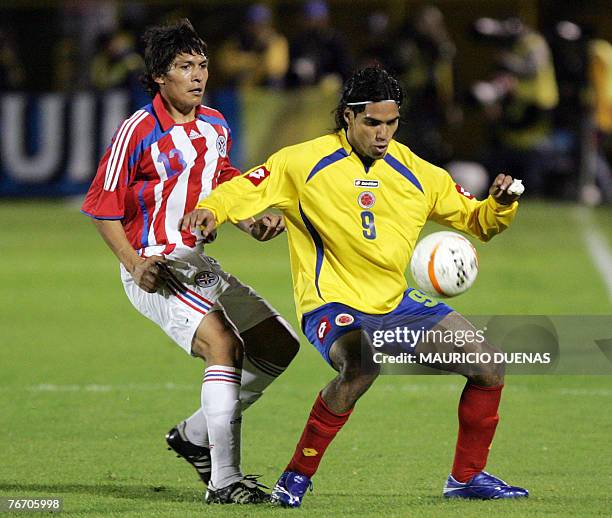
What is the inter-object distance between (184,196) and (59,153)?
13506mm

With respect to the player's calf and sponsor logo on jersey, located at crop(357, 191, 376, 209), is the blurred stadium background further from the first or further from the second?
sponsor logo on jersey, located at crop(357, 191, 376, 209)

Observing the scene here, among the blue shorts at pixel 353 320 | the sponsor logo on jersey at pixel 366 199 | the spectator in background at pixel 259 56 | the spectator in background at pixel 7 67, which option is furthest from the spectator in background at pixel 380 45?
the blue shorts at pixel 353 320

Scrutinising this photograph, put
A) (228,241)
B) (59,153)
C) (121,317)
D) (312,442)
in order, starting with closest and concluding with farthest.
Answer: (312,442), (121,317), (228,241), (59,153)

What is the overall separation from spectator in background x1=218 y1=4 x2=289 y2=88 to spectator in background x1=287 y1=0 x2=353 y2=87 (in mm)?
418

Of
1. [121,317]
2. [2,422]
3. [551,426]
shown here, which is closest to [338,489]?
[551,426]

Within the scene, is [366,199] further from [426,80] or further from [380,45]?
[380,45]

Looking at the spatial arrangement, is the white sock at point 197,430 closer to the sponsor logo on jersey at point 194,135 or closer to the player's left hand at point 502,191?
the sponsor logo on jersey at point 194,135

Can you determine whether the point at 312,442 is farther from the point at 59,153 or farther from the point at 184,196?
the point at 59,153

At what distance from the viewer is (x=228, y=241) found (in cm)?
1628

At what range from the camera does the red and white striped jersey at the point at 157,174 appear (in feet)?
Answer: 20.4

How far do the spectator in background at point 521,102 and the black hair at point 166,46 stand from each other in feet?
42.8

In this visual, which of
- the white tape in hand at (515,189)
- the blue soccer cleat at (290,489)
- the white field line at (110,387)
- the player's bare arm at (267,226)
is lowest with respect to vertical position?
the white field line at (110,387)

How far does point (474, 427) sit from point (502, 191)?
102 centimetres

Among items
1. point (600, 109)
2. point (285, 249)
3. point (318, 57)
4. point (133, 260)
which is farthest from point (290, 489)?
point (600, 109)
